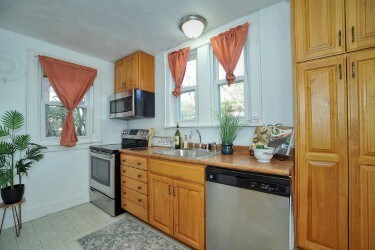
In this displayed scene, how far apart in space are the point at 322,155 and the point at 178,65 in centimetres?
207

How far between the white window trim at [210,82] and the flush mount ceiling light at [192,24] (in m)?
0.32

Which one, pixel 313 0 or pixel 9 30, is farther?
pixel 9 30

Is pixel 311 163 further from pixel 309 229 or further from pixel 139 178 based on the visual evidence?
pixel 139 178

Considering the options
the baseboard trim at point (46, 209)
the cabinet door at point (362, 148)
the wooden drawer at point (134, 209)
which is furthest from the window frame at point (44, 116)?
the cabinet door at point (362, 148)

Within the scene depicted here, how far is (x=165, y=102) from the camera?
2.83 m

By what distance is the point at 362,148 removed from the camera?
116 cm

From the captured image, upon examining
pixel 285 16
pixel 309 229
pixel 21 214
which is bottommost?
pixel 21 214

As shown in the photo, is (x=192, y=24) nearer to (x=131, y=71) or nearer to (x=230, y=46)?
(x=230, y=46)

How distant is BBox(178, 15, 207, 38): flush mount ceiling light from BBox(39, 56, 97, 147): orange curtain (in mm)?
1830

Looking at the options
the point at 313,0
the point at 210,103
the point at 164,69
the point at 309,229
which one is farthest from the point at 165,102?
the point at 309,229

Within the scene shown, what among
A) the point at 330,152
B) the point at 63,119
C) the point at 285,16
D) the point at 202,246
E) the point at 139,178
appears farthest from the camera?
the point at 63,119

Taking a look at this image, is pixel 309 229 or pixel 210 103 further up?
pixel 210 103

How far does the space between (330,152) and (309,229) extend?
625 millimetres

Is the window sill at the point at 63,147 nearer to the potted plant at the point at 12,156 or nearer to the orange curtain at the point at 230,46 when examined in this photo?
→ the potted plant at the point at 12,156
